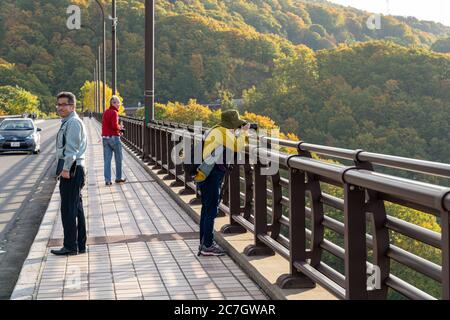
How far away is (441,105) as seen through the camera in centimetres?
12875

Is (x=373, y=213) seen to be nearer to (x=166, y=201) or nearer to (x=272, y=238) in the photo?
(x=272, y=238)

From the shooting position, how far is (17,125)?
3070cm

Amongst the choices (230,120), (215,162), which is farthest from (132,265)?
(230,120)

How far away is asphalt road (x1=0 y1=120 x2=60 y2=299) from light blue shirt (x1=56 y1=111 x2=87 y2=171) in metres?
1.26

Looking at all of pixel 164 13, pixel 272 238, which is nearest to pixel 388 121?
pixel 164 13

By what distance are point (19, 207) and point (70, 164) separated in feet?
19.7

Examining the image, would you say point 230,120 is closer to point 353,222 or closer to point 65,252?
point 65,252

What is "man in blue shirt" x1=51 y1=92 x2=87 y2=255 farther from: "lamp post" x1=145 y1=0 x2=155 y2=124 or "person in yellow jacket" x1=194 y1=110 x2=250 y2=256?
"lamp post" x1=145 y1=0 x2=155 y2=124

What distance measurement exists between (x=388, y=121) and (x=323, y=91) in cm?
1812

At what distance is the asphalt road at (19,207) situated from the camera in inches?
331

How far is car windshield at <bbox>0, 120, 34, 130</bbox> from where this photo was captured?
1200 inches

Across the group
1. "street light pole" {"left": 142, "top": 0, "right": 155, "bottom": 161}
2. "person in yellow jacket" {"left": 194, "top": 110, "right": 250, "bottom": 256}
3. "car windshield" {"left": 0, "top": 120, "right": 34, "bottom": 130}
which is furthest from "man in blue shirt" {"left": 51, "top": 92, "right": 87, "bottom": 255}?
"car windshield" {"left": 0, "top": 120, "right": 34, "bottom": 130}

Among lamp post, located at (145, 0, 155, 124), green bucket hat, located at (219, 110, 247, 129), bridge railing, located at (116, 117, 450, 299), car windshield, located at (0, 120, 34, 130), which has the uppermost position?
lamp post, located at (145, 0, 155, 124)

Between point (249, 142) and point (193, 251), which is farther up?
point (249, 142)
